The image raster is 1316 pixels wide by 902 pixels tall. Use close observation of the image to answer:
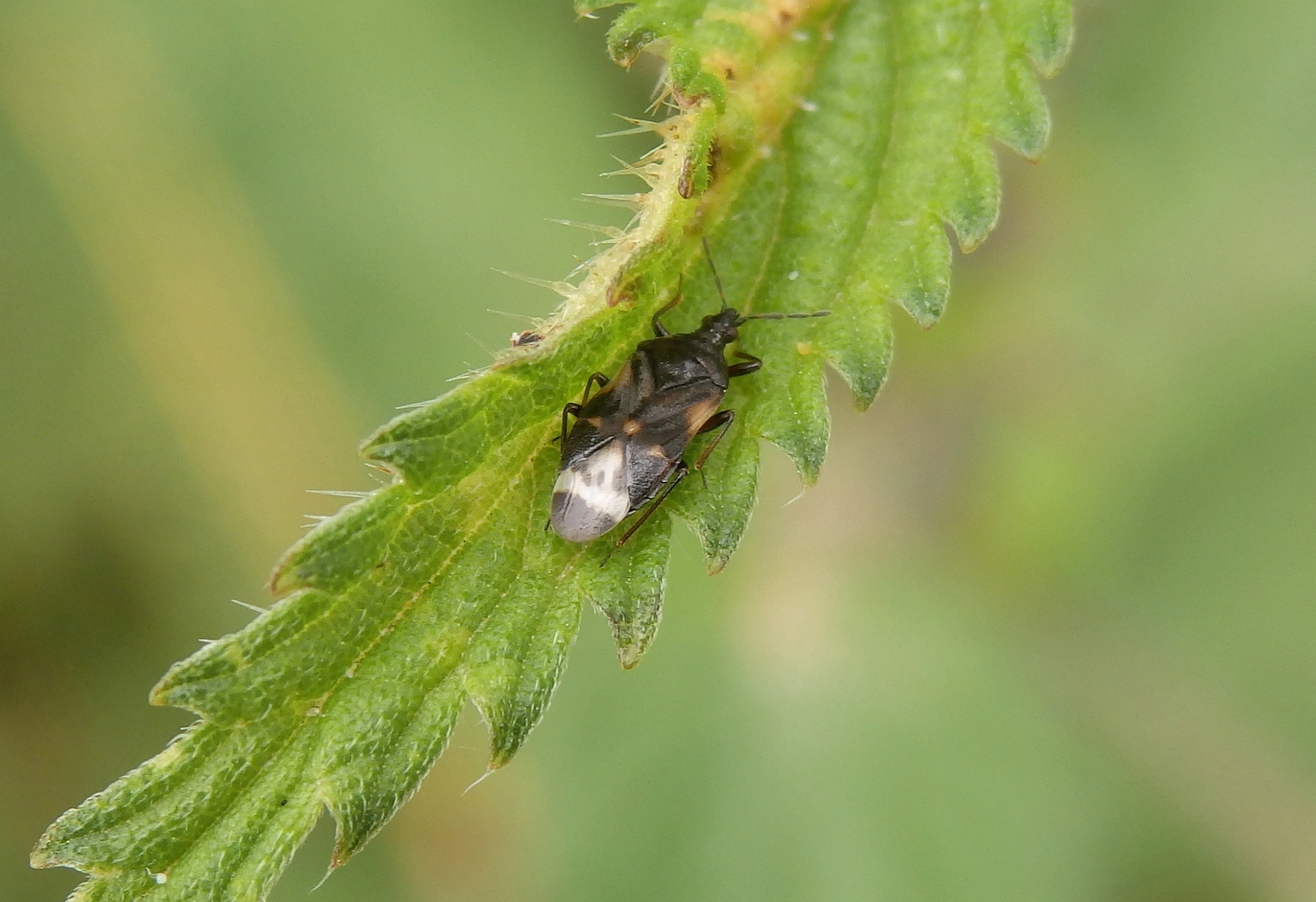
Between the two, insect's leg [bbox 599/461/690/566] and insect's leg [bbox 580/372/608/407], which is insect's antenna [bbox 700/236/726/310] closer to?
insect's leg [bbox 580/372/608/407]

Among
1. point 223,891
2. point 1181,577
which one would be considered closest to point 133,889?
point 223,891

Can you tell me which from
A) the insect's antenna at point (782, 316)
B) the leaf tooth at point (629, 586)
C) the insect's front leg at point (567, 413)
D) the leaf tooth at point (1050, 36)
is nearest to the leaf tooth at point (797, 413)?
the insect's antenna at point (782, 316)

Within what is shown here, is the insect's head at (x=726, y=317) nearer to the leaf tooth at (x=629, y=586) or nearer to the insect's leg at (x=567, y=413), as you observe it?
the insect's leg at (x=567, y=413)

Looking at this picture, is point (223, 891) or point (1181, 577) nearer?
point (223, 891)

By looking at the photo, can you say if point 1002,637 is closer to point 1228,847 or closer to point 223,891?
point 1228,847

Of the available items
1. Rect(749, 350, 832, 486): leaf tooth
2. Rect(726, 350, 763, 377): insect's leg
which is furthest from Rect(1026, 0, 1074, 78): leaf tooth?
Rect(726, 350, 763, 377): insect's leg

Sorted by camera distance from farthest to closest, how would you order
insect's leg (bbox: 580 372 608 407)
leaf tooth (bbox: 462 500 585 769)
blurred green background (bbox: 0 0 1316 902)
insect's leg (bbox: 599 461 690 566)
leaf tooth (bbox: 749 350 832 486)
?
blurred green background (bbox: 0 0 1316 902) < insect's leg (bbox: 580 372 608 407) < insect's leg (bbox: 599 461 690 566) < leaf tooth (bbox: 749 350 832 486) < leaf tooth (bbox: 462 500 585 769)
